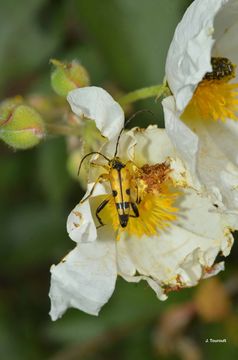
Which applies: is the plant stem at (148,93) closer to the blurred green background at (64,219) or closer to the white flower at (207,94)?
the white flower at (207,94)

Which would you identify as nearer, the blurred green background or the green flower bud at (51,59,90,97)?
the green flower bud at (51,59,90,97)

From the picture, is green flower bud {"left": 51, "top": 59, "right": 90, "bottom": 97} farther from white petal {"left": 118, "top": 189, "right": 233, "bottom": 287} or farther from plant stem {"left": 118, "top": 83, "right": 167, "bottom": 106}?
white petal {"left": 118, "top": 189, "right": 233, "bottom": 287}

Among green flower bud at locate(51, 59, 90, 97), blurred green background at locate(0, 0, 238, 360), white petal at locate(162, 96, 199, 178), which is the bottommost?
blurred green background at locate(0, 0, 238, 360)

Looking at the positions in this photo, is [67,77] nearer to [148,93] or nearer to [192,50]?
[148,93]

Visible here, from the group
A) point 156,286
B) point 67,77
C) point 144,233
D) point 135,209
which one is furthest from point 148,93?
point 156,286

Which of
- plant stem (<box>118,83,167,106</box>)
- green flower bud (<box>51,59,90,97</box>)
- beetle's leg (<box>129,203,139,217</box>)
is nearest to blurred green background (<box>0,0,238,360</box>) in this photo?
plant stem (<box>118,83,167,106</box>)

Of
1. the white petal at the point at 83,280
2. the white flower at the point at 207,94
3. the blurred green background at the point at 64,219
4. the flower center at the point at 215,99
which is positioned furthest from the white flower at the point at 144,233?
the blurred green background at the point at 64,219
